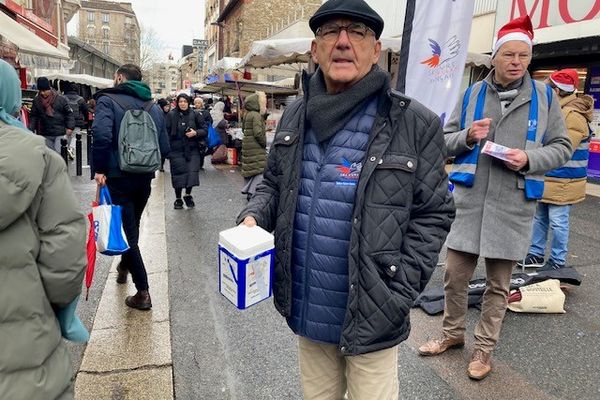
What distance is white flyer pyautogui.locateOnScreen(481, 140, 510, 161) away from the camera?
104 inches

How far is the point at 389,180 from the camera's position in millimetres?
1712

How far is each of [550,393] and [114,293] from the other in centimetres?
346

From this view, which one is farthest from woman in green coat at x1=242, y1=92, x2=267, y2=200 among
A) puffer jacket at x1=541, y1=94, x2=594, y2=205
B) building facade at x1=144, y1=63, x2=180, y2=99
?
building facade at x1=144, y1=63, x2=180, y2=99

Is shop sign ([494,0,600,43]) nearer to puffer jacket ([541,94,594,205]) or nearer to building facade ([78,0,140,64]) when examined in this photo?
puffer jacket ([541,94,594,205])

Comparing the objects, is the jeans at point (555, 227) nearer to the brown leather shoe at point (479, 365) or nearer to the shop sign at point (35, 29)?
the brown leather shoe at point (479, 365)

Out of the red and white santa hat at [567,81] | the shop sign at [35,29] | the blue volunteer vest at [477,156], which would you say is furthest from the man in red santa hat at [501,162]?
the shop sign at [35,29]

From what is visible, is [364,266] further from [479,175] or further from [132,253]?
[132,253]

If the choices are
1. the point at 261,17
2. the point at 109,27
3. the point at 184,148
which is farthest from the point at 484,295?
the point at 109,27

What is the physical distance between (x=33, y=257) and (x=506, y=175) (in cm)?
252

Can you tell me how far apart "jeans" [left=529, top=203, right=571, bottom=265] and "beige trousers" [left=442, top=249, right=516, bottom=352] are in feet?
7.20

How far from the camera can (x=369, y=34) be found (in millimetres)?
1721

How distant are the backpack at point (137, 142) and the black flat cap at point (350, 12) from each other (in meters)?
2.35

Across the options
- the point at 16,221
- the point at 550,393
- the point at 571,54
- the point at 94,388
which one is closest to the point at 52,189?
the point at 16,221

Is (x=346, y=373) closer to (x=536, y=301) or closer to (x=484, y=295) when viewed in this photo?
(x=484, y=295)
